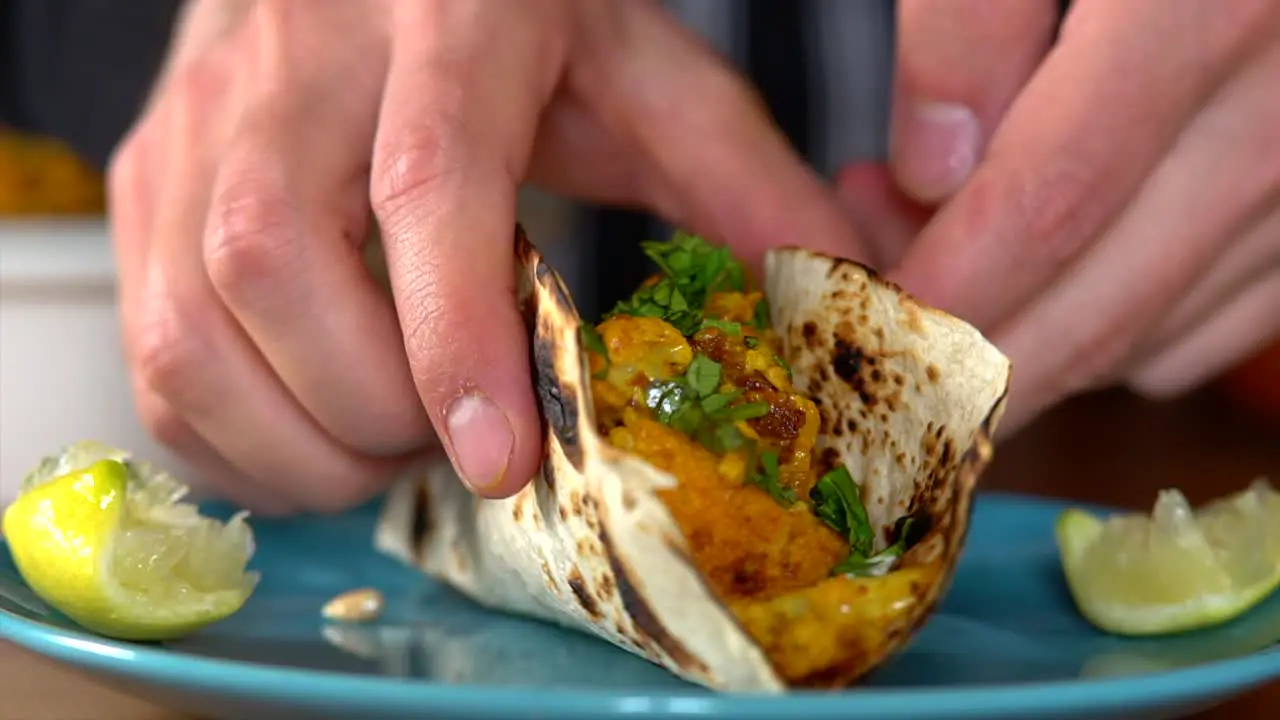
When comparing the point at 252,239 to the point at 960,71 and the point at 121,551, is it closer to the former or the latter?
the point at 121,551

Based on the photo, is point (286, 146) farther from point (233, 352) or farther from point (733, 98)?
point (733, 98)

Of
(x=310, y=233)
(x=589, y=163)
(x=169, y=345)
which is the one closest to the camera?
(x=310, y=233)

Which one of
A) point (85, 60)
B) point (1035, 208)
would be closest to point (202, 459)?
point (1035, 208)

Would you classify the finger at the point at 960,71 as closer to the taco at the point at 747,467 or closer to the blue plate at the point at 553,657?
the taco at the point at 747,467

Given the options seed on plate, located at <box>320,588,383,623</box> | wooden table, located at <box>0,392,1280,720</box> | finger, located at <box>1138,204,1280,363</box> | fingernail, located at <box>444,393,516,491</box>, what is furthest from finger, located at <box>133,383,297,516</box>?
finger, located at <box>1138,204,1280,363</box>

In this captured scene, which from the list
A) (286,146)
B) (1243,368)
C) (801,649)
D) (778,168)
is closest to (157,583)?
(286,146)

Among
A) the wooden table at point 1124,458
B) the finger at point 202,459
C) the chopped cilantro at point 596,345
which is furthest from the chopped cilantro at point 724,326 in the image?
the finger at point 202,459

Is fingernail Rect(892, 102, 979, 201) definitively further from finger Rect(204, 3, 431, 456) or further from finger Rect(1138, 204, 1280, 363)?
finger Rect(204, 3, 431, 456)
